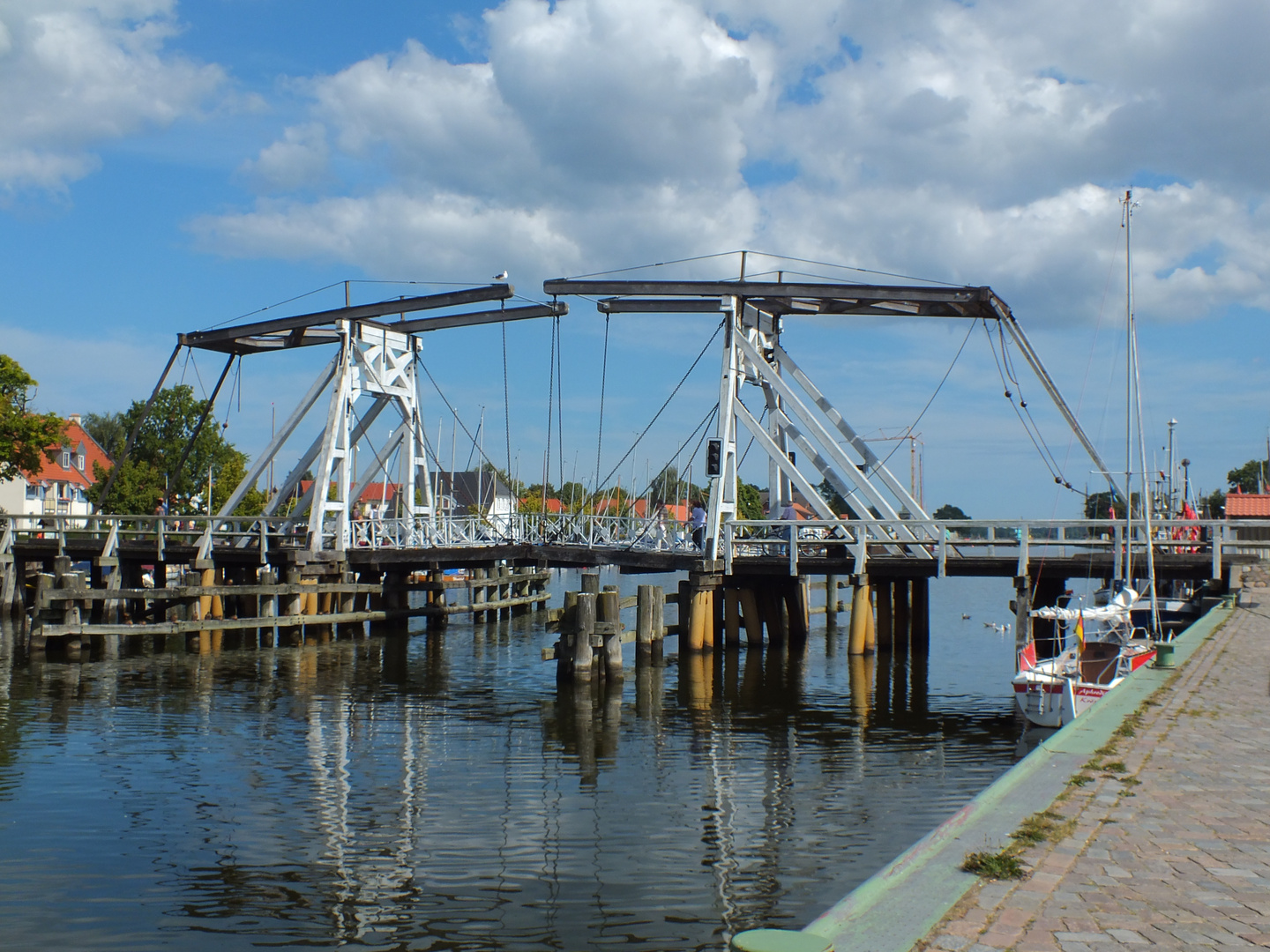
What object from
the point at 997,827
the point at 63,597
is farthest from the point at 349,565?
the point at 997,827

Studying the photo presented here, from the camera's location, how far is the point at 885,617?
1015 inches

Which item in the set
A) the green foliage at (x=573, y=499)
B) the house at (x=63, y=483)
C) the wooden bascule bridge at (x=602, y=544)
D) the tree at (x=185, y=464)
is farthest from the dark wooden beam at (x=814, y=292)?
the house at (x=63, y=483)

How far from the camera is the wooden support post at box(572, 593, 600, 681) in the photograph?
19.4 metres

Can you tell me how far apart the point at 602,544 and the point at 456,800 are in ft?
47.6

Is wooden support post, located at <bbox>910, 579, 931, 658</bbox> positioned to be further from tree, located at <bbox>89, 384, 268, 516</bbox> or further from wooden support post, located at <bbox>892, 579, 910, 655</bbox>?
tree, located at <bbox>89, 384, 268, 516</bbox>

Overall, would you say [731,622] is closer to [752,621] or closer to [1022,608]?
[752,621]

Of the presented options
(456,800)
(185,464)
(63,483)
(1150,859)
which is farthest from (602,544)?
(63,483)

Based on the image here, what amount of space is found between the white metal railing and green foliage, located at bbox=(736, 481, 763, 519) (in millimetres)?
66055

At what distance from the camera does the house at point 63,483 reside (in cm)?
5719

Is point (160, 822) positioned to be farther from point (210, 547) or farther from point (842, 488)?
point (210, 547)

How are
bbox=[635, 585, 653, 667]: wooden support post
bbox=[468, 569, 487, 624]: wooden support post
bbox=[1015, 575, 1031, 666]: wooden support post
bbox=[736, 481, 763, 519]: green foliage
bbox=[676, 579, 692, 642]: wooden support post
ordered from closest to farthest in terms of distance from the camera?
1. bbox=[1015, 575, 1031, 666]: wooden support post
2. bbox=[635, 585, 653, 667]: wooden support post
3. bbox=[676, 579, 692, 642]: wooden support post
4. bbox=[468, 569, 487, 624]: wooden support post
5. bbox=[736, 481, 763, 519]: green foliage

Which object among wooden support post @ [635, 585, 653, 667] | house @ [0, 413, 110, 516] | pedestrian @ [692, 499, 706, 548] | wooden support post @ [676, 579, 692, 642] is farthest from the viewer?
house @ [0, 413, 110, 516]

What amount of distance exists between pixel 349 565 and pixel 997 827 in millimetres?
23770

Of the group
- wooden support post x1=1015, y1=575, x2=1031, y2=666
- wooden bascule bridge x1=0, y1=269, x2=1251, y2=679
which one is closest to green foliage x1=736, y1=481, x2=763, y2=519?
wooden bascule bridge x1=0, y1=269, x2=1251, y2=679
